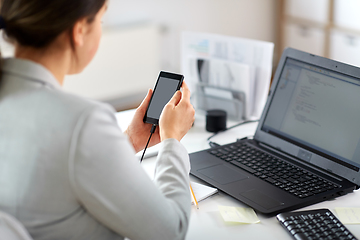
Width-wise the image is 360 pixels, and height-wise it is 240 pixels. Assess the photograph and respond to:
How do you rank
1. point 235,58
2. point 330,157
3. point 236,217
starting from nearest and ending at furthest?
1. point 236,217
2. point 330,157
3. point 235,58

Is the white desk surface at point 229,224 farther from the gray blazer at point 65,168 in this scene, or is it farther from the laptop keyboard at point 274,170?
the gray blazer at point 65,168

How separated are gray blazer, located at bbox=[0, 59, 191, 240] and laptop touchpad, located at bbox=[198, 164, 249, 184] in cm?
38

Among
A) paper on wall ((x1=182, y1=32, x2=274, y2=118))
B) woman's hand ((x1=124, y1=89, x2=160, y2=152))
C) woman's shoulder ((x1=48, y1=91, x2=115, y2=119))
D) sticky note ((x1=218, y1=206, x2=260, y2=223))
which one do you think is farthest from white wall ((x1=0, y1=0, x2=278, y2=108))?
woman's shoulder ((x1=48, y1=91, x2=115, y2=119))

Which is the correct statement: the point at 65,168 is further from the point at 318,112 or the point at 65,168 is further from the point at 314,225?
the point at 318,112

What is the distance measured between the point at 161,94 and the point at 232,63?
1.73 ft

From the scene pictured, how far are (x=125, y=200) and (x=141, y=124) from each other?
1.49 ft

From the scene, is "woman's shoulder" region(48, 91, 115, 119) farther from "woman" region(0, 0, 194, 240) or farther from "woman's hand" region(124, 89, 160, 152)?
"woman's hand" region(124, 89, 160, 152)

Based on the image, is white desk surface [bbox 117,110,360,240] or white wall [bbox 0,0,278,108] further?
white wall [bbox 0,0,278,108]

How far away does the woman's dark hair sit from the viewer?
2.21 ft

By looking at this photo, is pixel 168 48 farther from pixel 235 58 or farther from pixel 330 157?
pixel 330 157

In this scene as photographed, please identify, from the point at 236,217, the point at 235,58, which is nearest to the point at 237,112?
the point at 235,58

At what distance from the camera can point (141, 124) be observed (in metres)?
1.13

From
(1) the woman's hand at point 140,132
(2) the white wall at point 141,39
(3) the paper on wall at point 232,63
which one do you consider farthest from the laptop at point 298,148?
(2) the white wall at point 141,39

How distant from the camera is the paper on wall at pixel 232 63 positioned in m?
1.53
